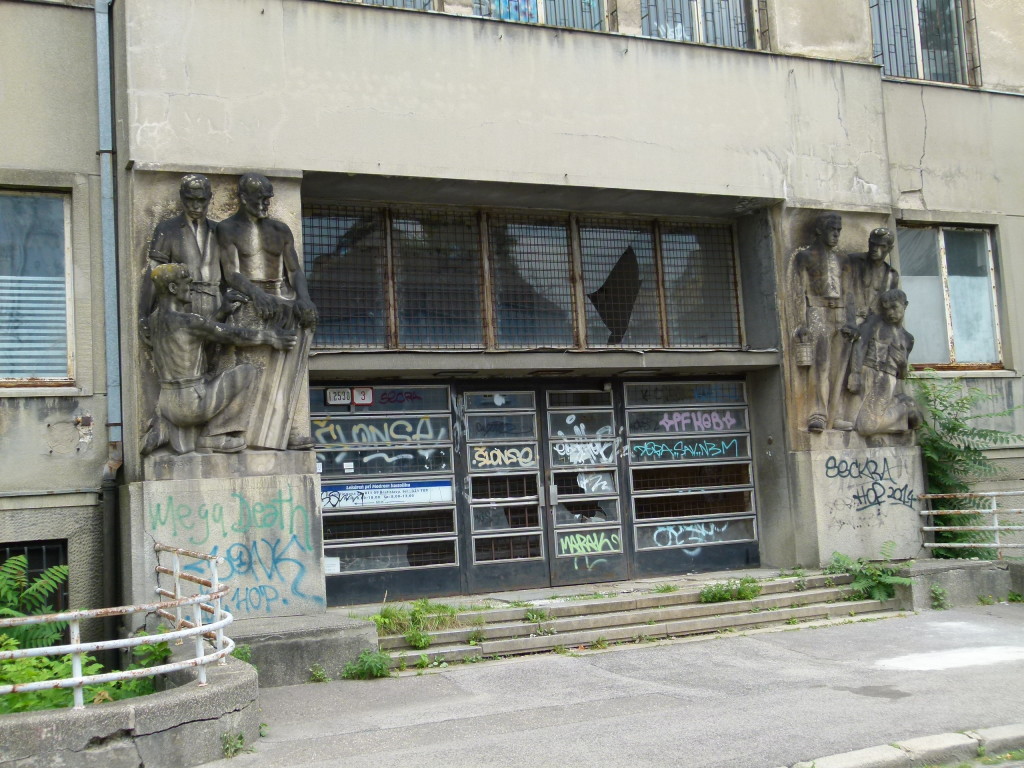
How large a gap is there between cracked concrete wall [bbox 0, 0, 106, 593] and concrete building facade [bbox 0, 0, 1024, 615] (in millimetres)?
26

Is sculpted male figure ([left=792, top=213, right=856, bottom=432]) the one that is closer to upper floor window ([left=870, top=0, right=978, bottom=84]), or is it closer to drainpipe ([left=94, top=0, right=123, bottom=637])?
upper floor window ([left=870, top=0, right=978, bottom=84])

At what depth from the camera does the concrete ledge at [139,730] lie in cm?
562

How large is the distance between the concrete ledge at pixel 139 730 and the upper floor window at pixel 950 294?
32.7 ft

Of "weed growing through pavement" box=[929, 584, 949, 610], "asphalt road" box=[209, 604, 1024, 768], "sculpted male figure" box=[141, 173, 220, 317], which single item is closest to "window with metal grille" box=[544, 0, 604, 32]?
"sculpted male figure" box=[141, 173, 220, 317]

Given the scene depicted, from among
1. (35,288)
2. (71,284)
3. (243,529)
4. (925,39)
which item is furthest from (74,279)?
(925,39)

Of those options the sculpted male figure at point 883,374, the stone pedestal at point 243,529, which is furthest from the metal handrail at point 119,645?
the sculpted male figure at point 883,374

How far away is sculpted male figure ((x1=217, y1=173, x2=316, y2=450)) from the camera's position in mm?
9641

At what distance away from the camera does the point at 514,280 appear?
1184 centimetres

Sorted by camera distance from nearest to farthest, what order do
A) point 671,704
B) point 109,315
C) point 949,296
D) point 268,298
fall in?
point 671,704 < point 268,298 < point 109,315 < point 949,296

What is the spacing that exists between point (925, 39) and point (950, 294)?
136 inches

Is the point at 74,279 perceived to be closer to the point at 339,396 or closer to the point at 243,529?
the point at 339,396

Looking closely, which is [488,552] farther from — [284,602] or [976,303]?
[976,303]

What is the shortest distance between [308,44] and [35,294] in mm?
3553

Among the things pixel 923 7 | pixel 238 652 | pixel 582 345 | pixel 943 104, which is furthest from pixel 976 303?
pixel 238 652
